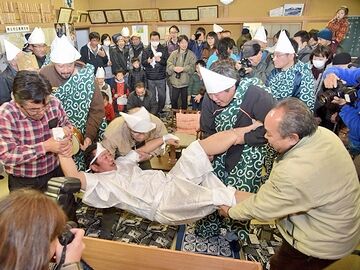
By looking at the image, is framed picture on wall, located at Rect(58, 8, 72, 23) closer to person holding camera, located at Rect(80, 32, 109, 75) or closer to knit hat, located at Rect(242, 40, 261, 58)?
person holding camera, located at Rect(80, 32, 109, 75)

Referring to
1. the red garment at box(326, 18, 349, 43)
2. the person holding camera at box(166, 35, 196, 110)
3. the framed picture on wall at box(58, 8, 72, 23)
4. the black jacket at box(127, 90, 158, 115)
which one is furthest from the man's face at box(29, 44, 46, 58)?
the red garment at box(326, 18, 349, 43)

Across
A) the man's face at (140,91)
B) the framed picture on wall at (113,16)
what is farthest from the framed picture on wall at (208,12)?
the man's face at (140,91)

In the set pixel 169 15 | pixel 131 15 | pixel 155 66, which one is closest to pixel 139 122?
pixel 155 66

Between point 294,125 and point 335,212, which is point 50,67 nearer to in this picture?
point 294,125

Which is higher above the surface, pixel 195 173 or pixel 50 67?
pixel 50 67

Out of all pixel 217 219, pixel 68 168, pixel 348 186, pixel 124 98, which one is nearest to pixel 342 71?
pixel 348 186

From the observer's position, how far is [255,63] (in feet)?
11.2

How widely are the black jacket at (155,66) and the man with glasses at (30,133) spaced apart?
3268 millimetres

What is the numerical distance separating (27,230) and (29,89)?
937 millimetres

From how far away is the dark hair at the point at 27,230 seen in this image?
→ 66cm

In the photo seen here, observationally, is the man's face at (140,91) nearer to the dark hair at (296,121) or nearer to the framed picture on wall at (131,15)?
the dark hair at (296,121)

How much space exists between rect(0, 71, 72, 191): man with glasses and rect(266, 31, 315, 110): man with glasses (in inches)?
70.5

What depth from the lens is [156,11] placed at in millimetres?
7043

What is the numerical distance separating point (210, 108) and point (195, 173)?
16.9 inches
